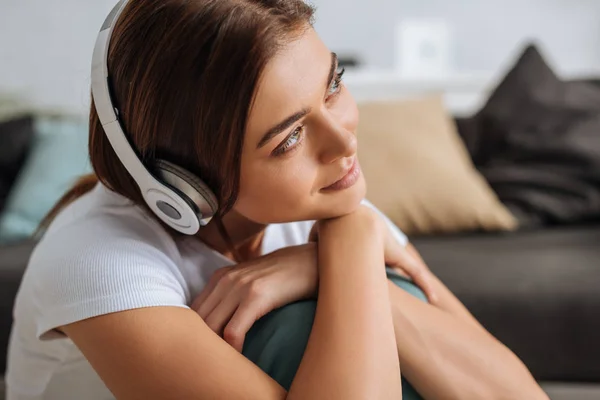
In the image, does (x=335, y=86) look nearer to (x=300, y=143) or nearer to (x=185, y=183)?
(x=300, y=143)

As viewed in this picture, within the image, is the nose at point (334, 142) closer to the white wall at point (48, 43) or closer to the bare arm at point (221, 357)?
the bare arm at point (221, 357)

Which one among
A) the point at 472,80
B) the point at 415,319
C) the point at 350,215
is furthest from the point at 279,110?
the point at 472,80

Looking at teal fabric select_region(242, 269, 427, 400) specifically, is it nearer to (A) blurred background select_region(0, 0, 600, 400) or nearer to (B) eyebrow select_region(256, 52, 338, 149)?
(B) eyebrow select_region(256, 52, 338, 149)

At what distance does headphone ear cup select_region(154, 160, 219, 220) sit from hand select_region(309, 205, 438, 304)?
19 cm

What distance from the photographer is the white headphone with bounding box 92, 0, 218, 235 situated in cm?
82

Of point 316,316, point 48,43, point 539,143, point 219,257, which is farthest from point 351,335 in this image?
point 48,43

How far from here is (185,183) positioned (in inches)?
32.7

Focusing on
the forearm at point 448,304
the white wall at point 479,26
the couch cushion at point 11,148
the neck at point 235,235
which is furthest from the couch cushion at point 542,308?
the white wall at point 479,26

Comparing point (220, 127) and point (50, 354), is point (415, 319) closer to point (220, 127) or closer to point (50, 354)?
point (220, 127)

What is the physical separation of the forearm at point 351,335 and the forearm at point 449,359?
0.07m

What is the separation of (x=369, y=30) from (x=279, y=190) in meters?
2.45

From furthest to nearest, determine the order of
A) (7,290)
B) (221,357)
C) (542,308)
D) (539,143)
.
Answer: (539,143), (7,290), (542,308), (221,357)

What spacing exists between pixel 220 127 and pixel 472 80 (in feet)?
7.75

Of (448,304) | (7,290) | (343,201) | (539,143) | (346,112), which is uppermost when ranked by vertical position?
(346,112)
